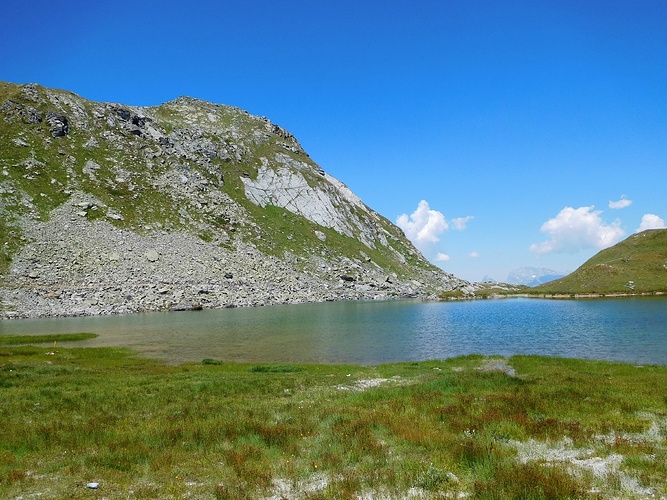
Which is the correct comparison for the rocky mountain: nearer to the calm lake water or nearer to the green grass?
the calm lake water

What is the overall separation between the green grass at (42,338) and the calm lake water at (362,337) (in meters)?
3.77

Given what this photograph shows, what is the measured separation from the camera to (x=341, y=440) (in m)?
15.6

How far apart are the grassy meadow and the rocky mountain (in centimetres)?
9541

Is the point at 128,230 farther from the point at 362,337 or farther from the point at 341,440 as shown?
the point at 341,440

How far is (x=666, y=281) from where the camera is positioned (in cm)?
16375

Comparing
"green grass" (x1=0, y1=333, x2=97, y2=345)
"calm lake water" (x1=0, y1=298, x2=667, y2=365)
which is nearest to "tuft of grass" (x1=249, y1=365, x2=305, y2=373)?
"calm lake water" (x1=0, y1=298, x2=667, y2=365)

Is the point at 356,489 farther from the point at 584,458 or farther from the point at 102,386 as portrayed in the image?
the point at 102,386

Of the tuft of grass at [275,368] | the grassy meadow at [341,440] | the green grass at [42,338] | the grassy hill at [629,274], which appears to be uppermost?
the grassy hill at [629,274]

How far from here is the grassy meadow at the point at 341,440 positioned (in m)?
11.7

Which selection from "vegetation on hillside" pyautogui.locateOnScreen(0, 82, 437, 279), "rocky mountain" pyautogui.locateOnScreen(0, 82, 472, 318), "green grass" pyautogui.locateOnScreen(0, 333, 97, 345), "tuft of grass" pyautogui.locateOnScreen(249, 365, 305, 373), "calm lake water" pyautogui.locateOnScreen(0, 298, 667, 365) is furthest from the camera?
"vegetation on hillside" pyautogui.locateOnScreen(0, 82, 437, 279)

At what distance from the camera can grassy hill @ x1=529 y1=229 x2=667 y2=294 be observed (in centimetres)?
16562

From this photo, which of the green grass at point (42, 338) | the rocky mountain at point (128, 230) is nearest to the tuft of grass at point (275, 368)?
the green grass at point (42, 338)

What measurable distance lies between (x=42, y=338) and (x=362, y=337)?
50400 millimetres

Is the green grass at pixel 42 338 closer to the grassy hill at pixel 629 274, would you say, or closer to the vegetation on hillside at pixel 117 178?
the vegetation on hillside at pixel 117 178
